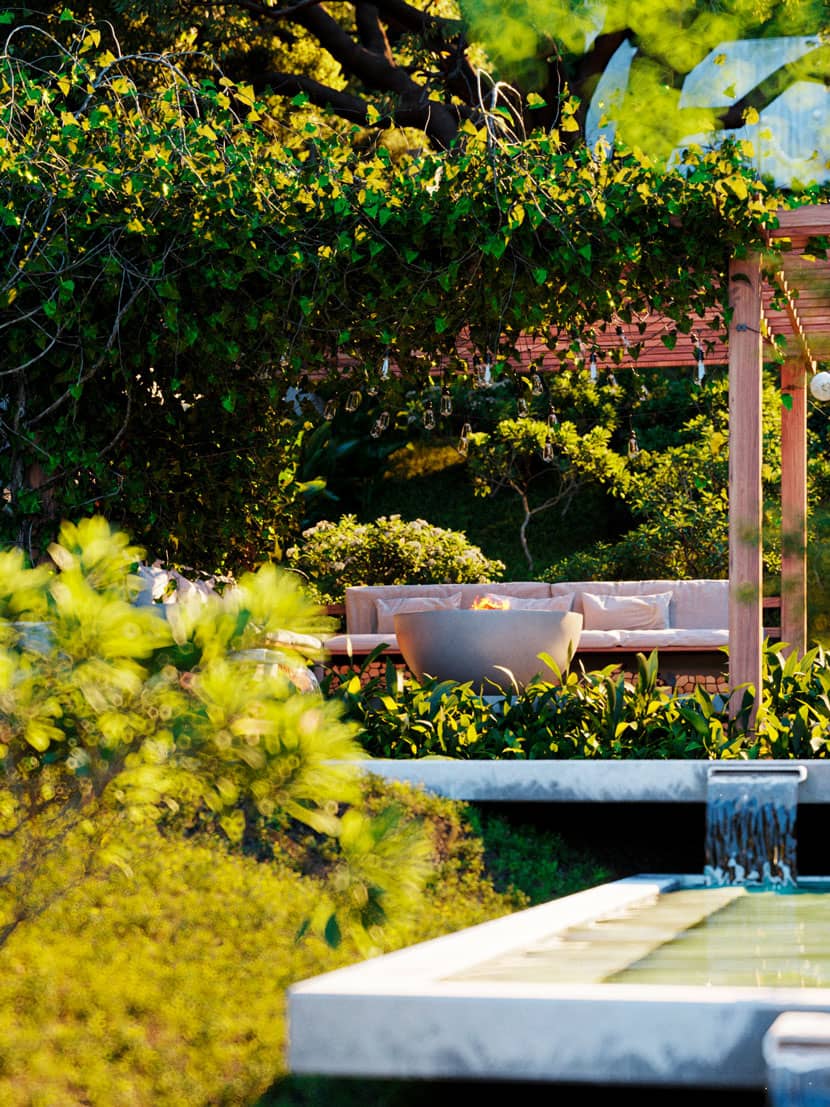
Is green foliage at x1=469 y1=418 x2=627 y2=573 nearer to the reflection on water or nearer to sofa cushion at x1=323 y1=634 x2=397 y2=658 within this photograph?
sofa cushion at x1=323 y1=634 x2=397 y2=658

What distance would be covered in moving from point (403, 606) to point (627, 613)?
1.88 m

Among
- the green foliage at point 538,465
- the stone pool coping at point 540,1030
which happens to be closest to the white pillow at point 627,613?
the green foliage at point 538,465

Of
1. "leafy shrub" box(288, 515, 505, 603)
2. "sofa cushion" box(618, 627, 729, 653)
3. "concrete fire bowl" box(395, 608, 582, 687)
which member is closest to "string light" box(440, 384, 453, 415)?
"concrete fire bowl" box(395, 608, 582, 687)

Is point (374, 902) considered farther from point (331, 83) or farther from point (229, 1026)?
point (331, 83)

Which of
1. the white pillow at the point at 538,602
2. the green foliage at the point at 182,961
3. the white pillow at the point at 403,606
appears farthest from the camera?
the white pillow at the point at 403,606

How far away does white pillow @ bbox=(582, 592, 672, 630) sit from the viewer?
1074 cm

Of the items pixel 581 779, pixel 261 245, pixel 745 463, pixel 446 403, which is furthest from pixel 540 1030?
pixel 446 403

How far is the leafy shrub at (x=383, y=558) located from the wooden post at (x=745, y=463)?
22.6 feet

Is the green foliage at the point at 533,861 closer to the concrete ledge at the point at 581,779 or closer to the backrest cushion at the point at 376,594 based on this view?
the concrete ledge at the point at 581,779

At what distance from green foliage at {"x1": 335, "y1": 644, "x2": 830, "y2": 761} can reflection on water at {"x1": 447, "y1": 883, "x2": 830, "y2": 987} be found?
82cm

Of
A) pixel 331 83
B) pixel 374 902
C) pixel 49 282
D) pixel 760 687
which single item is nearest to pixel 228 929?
pixel 374 902

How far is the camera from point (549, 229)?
17.4 feet

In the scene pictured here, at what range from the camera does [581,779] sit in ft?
13.4

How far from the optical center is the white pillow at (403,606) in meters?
11.0
